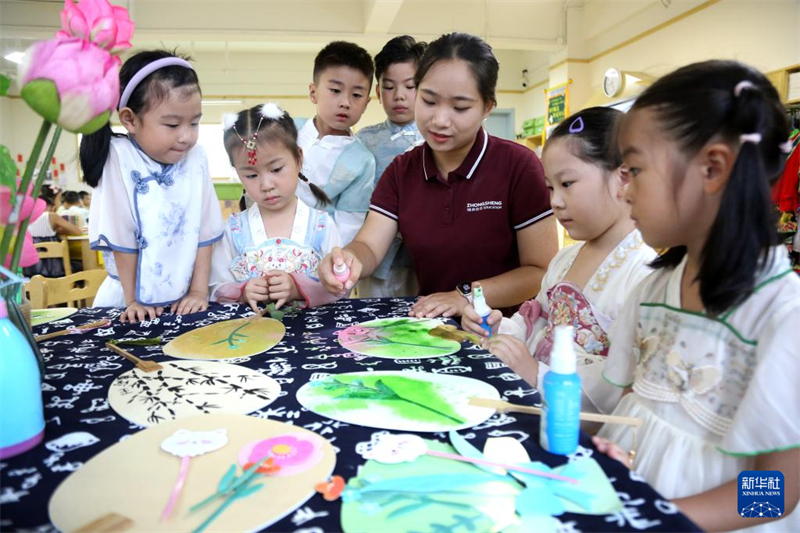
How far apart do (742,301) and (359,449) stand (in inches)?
21.6

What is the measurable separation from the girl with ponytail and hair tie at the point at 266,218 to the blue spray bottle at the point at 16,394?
95cm

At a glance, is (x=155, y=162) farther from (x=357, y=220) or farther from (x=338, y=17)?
(x=338, y=17)

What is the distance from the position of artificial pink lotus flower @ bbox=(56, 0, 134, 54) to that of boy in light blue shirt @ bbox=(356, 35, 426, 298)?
1.38 meters

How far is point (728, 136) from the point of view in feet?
2.32

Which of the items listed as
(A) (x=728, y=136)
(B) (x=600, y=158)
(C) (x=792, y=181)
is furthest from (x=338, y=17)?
(A) (x=728, y=136)

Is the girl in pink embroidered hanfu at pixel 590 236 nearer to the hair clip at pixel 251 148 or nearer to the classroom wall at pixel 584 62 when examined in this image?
the classroom wall at pixel 584 62

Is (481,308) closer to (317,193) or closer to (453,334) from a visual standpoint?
(453,334)

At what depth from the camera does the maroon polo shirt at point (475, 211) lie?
5.46 ft

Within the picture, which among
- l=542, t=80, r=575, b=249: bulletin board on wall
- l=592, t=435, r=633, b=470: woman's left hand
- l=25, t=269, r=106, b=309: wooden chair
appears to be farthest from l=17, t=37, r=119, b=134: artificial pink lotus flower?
l=542, t=80, r=575, b=249: bulletin board on wall

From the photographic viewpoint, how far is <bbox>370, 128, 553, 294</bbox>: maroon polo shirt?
1.66 metres

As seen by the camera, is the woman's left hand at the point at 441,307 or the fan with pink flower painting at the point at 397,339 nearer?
the fan with pink flower painting at the point at 397,339

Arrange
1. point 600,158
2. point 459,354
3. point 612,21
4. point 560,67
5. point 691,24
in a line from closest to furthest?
point 459,354
point 600,158
point 691,24
point 612,21
point 560,67

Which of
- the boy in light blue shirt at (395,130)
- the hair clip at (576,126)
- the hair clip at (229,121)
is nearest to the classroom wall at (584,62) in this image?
the hair clip at (576,126)

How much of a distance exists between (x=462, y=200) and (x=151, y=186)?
0.97m
